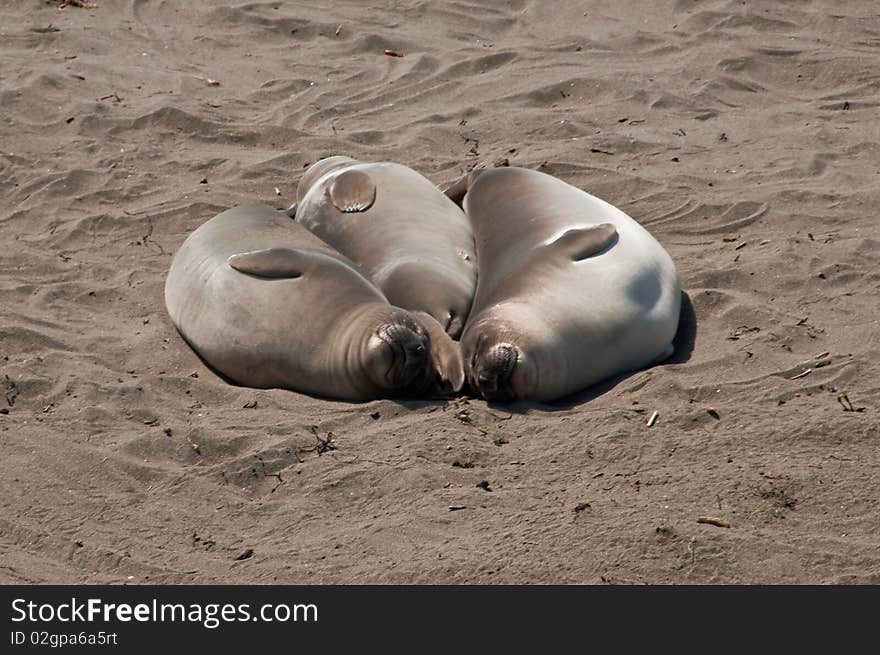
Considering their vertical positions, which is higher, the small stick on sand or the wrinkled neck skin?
the small stick on sand

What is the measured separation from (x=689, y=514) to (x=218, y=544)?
147 cm

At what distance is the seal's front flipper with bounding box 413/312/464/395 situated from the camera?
18.9 feet

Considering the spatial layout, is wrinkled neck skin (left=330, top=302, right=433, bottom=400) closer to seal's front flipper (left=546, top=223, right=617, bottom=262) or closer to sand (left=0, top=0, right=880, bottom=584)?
sand (left=0, top=0, right=880, bottom=584)

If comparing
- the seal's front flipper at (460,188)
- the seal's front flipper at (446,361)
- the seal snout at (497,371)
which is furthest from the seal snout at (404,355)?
the seal's front flipper at (460,188)

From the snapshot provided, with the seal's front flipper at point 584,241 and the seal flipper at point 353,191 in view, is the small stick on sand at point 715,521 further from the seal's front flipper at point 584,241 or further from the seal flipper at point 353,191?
the seal flipper at point 353,191

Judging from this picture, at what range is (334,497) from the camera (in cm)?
487

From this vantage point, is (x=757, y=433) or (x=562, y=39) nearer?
(x=757, y=433)

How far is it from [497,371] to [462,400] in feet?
0.73

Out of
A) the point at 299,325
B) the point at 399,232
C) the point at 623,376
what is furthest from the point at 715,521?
the point at 399,232

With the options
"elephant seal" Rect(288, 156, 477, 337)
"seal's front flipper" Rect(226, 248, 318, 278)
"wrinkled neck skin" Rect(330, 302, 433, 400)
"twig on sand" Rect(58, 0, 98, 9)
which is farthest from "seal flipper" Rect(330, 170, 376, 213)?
"twig on sand" Rect(58, 0, 98, 9)

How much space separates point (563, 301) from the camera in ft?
19.1
